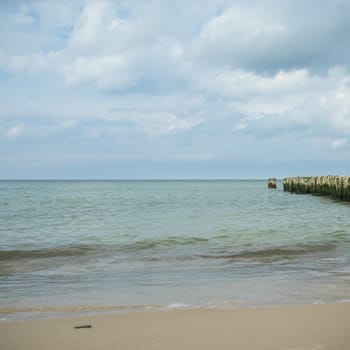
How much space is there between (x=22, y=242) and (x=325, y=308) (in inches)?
463

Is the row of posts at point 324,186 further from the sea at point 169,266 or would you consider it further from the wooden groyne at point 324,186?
the sea at point 169,266

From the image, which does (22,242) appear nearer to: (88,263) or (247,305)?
(88,263)

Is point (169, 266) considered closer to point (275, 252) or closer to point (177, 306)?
point (275, 252)

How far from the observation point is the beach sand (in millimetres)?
4176

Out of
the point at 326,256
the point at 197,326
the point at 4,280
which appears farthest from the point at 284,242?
the point at 197,326

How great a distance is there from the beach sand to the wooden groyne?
3066cm

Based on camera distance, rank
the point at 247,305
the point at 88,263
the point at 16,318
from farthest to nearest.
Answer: the point at 88,263 → the point at 247,305 → the point at 16,318

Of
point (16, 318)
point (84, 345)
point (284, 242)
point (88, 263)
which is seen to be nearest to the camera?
point (84, 345)

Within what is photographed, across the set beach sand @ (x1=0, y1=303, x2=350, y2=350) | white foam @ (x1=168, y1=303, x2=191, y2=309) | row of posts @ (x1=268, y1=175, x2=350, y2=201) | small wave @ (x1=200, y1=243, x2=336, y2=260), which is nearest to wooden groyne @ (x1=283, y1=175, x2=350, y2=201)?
row of posts @ (x1=268, y1=175, x2=350, y2=201)

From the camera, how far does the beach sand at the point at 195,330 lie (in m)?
4.18

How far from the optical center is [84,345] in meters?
4.18

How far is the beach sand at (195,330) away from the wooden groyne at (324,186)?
3066 cm

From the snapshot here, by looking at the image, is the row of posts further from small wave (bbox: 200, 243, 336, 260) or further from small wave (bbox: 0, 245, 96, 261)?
small wave (bbox: 0, 245, 96, 261)

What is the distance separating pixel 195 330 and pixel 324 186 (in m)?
40.2
